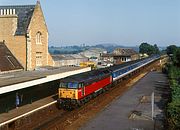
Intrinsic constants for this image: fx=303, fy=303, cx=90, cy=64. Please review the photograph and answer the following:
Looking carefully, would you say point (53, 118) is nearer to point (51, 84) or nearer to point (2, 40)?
point (51, 84)

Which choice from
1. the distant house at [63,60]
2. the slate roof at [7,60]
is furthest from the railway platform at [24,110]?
the distant house at [63,60]

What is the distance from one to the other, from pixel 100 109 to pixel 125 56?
308ft

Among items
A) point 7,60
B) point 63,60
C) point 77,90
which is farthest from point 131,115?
point 63,60

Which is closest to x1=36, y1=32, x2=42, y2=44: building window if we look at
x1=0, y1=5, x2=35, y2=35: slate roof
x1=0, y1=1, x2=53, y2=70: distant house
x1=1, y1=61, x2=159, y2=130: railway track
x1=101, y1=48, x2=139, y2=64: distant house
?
x1=0, y1=1, x2=53, y2=70: distant house

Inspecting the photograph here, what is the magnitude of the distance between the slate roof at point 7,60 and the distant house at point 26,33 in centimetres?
203

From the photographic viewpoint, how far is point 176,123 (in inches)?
746

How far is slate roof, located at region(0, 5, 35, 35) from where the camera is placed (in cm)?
4643

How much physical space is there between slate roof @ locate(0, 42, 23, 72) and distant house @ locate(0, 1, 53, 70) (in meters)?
2.03

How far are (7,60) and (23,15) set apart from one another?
400 inches

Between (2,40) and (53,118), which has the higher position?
(2,40)

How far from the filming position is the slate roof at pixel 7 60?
1529 inches

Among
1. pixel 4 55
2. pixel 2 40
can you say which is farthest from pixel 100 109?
pixel 2 40

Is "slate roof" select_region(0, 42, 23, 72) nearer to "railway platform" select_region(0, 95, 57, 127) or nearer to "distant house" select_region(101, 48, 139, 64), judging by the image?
"railway platform" select_region(0, 95, 57, 127)

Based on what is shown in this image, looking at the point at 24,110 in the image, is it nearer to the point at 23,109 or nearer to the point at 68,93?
the point at 23,109
